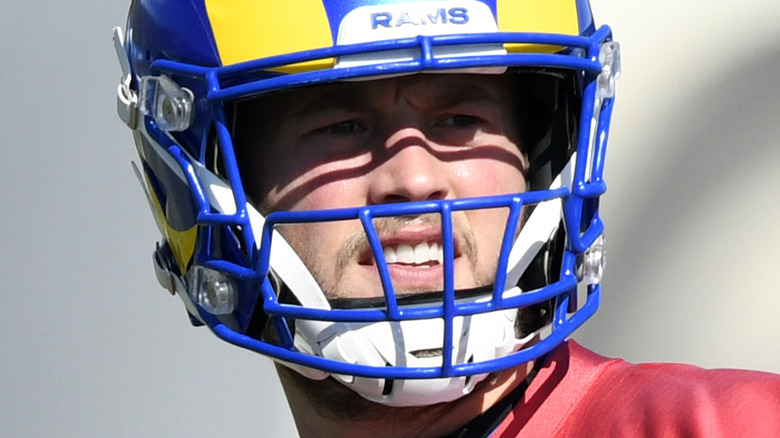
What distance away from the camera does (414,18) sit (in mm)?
1444

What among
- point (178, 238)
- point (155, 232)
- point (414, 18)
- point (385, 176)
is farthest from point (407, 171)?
point (155, 232)

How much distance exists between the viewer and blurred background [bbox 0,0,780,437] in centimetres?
192

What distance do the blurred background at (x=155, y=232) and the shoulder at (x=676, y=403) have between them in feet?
1.74

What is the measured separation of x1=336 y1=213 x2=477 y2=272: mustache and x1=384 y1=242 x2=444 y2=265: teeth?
2 centimetres

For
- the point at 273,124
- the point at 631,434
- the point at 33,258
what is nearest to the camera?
the point at 631,434

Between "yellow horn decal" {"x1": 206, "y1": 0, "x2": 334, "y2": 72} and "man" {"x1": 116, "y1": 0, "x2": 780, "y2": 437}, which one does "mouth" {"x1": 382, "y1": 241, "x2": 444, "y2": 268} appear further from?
"yellow horn decal" {"x1": 206, "y1": 0, "x2": 334, "y2": 72}

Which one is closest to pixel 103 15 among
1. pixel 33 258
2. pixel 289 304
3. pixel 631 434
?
pixel 33 258

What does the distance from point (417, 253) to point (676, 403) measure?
1.10ft

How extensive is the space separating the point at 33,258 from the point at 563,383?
122 centimetres

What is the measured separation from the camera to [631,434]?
1.33 meters

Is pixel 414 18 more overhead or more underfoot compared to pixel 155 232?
more overhead

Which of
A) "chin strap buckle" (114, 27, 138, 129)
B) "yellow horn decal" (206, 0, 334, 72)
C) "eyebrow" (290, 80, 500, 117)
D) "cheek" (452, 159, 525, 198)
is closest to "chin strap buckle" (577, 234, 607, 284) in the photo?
"cheek" (452, 159, 525, 198)

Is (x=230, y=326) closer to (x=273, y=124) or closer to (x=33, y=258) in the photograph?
(x=273, y=124)

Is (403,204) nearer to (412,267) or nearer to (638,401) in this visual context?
(412,267)
